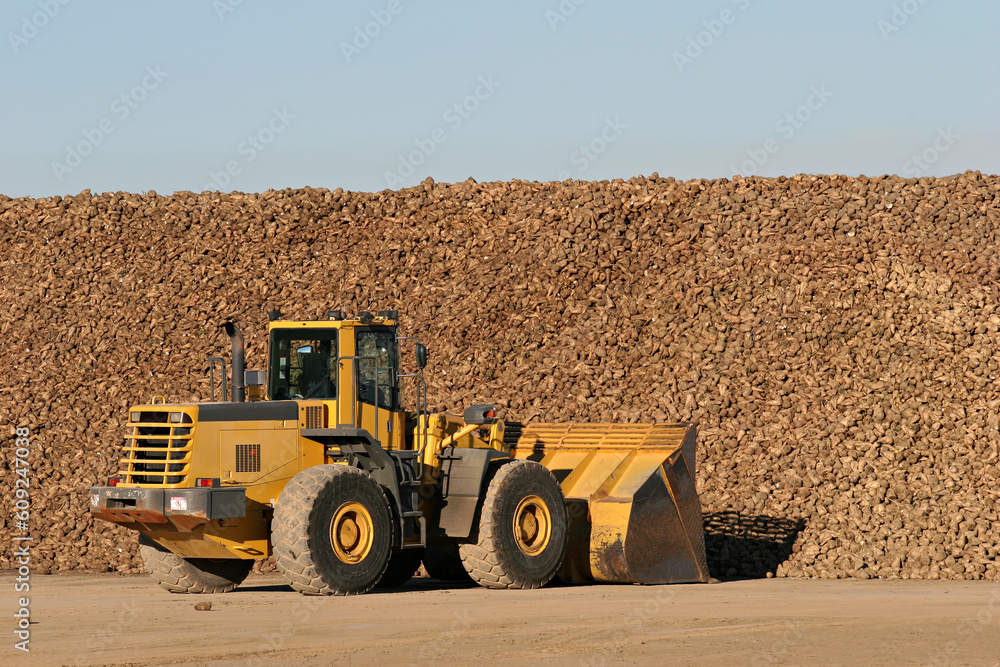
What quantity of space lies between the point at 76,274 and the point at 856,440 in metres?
16.8

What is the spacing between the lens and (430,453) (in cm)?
1460

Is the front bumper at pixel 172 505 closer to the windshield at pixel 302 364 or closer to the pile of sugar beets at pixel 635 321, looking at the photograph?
the windshield at pixel 302 364

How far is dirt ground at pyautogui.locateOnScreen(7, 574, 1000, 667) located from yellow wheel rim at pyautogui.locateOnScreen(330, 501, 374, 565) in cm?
53

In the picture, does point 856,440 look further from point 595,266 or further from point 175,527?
point 175,527

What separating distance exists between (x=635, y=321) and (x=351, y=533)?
1145 centimetres

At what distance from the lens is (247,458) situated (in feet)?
43.3

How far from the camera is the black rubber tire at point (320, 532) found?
1261 centimetres

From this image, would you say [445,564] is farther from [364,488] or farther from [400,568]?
[364,488]

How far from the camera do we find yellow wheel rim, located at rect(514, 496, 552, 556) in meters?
14.6

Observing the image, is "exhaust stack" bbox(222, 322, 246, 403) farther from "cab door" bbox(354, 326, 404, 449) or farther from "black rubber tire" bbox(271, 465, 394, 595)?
"black rubber tire" bbox(271, 465, 394, 595)

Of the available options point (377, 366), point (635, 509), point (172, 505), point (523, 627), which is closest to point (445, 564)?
point (635, 509)

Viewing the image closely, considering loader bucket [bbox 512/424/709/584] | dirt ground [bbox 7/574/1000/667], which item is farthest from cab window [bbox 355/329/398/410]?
loader bucket [bbox 512/424/709/584]

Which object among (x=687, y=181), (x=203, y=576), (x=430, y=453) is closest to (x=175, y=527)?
(x=203, y=576)

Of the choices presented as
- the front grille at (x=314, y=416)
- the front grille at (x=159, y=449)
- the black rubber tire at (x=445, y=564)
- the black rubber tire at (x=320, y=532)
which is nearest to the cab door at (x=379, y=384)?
the front grille at (x=314, y=416)
